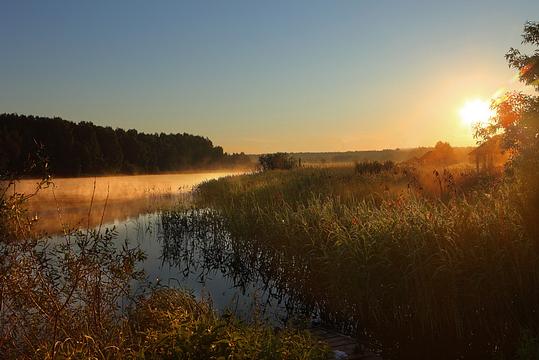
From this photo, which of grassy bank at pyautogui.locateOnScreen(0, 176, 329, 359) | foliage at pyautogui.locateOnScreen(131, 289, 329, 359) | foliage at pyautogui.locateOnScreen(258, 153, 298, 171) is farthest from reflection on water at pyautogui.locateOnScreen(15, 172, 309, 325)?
foliage at pyautogui.locateOnScreen(258, 153, 298, 171)

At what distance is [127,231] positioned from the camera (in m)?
22.5

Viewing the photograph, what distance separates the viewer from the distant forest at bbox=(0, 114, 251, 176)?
6028 centimetres

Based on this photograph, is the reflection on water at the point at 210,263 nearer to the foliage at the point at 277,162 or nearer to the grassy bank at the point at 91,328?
the grassy bank at the point at 91,328

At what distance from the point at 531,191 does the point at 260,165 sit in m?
41.2

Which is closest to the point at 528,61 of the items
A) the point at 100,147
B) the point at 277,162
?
the point at 277,162

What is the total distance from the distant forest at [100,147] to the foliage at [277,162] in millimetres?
Result: 19623

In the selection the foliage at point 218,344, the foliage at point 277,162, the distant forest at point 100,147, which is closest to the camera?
the foliage at point 218,344

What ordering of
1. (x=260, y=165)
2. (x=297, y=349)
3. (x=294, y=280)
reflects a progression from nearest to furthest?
(x=297, y=349)
(x=294, y=280)
(x=260, y=165)

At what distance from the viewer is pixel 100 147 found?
244 feet

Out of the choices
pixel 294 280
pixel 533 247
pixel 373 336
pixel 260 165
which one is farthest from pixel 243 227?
pixel 260 165

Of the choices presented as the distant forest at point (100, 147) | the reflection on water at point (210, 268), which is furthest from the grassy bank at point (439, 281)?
the distant forest at point (100, 147)

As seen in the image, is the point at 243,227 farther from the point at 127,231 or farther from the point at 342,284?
the point at 127,231

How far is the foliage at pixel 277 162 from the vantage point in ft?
150

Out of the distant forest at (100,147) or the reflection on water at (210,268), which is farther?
the distant forest at (100,147)
